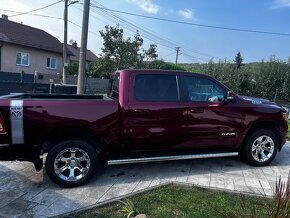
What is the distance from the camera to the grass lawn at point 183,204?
13.5 feet

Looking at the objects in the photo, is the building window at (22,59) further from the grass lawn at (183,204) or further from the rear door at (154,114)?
the grass lawn at (183,204)

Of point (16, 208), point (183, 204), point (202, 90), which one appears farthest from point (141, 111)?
point (16, 208)

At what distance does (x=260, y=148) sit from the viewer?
6.35m

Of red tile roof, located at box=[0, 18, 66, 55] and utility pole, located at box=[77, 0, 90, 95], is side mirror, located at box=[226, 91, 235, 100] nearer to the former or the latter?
utility pole, located at box=[77, 0, 90, 95]

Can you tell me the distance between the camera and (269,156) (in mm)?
6422

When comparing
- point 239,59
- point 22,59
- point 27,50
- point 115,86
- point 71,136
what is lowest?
point 71,136

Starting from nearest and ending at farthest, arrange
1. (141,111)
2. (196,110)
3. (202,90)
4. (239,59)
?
(141,111)
(196,110)
(202,90)
(239,59)

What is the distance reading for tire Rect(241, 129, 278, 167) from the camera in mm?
6254

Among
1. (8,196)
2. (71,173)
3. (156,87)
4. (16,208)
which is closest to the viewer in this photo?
→ (16,208)

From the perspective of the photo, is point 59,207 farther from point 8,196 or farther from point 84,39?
point 84,39

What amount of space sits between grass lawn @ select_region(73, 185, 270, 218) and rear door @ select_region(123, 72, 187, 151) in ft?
2.91

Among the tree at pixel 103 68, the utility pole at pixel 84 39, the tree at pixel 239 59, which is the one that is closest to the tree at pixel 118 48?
the tree at pixel 103 68

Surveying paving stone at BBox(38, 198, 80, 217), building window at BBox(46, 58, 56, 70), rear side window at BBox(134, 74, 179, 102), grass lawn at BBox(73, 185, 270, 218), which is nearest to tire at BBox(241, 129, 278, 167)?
grass lawn at BBox(73, 185, 270, 218)

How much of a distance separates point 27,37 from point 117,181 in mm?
30065
